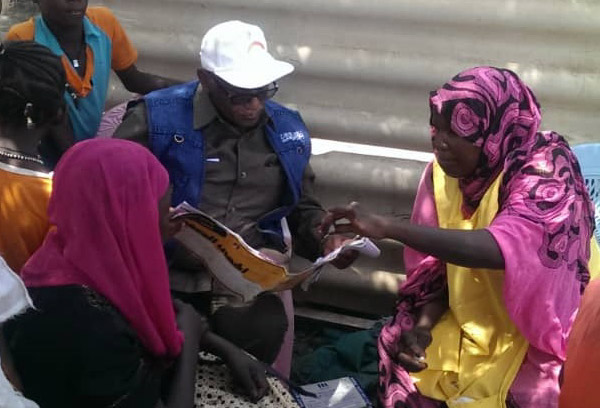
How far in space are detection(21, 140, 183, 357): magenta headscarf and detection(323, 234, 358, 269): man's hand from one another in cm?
79

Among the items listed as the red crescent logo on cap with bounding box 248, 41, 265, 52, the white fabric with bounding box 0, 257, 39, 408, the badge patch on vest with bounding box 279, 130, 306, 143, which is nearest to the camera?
the white fabric with bounding box 0, 257, 39, 408

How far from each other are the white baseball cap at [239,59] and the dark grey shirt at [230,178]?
0.17 meters

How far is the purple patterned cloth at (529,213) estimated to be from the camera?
248cm

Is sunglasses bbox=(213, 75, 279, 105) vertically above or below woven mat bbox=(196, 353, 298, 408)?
above

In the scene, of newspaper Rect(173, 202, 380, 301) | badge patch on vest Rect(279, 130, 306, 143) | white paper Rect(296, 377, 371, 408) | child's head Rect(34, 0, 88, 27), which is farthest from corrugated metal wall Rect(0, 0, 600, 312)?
newspaper Rect(173, 202, 380, 301)

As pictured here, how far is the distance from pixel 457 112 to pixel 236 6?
155 centimetres

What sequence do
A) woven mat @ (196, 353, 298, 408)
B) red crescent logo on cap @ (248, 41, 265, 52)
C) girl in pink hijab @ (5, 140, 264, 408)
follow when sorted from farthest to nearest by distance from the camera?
red crescent logo on cap @ (248, 41, 265, 52)
woven mat @ (196, 353, 298, 408)
girl in pink hijab @ (5, 140, 264, 408)

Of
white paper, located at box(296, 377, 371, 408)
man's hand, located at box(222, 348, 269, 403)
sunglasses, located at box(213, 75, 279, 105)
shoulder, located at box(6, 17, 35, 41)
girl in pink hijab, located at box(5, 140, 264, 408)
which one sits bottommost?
white paper, located at box(296, 377, 371, 408)

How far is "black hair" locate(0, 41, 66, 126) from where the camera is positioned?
259cm

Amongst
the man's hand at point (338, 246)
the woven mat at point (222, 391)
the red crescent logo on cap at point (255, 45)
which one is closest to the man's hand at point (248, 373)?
the woven mat at point (222, 391)

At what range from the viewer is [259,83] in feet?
9.45

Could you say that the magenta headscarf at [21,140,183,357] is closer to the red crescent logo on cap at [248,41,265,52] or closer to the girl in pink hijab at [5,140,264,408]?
the girl in pink hijab at [5,140,264,408]

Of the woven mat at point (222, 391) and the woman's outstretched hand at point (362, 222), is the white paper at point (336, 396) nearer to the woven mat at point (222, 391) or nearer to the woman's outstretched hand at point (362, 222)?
the woven mat at point (222, 391)

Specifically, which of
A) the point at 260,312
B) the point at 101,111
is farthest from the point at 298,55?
the point at 260,312
